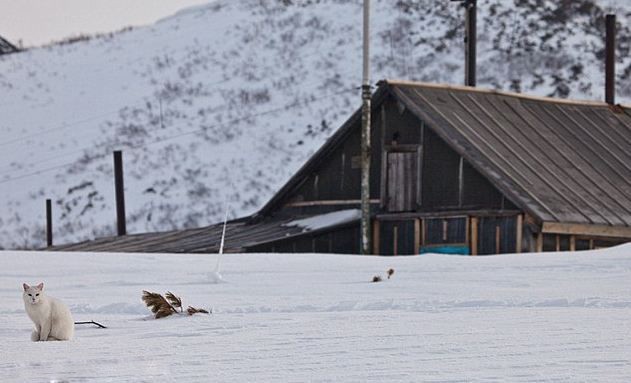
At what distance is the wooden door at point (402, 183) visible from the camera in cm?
2536

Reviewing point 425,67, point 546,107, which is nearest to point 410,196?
point 546,107

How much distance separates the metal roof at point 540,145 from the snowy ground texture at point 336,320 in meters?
13.4

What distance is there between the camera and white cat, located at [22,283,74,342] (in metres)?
5.67

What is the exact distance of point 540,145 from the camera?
2584 cm

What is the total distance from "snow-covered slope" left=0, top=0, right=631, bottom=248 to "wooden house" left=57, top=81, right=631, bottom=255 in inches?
755

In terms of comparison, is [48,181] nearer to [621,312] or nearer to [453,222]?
[453,222]

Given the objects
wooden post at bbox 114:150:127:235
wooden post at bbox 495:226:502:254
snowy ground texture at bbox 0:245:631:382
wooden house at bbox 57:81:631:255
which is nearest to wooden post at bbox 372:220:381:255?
wooden house at bbox 57:81:631:255

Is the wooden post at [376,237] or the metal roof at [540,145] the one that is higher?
the metal roof at [540,145]

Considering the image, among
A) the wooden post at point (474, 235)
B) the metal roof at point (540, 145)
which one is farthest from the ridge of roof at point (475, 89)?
the wooden post at point (474, 235)

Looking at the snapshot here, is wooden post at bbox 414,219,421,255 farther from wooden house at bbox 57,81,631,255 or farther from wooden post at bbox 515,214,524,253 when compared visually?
wooden post at bbox 515,214,524,253

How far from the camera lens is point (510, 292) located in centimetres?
727

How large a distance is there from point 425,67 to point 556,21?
30.9 feet

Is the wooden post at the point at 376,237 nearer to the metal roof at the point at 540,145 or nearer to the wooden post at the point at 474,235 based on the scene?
the wooden post at the point at 474,235

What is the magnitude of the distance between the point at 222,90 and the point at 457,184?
→ 4097 cm
